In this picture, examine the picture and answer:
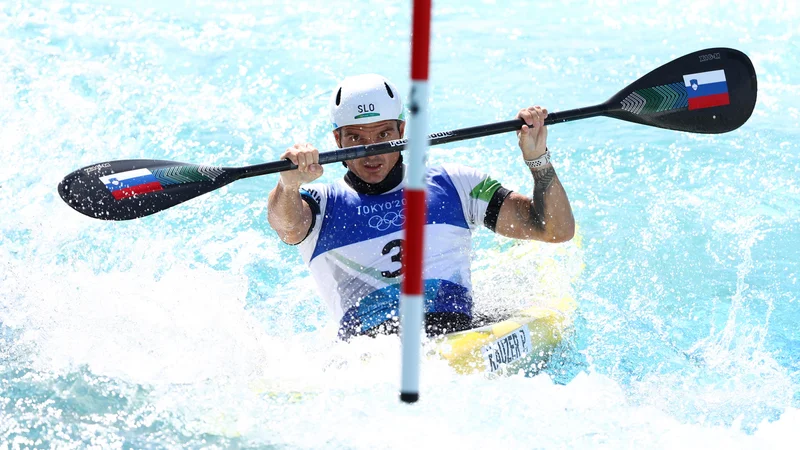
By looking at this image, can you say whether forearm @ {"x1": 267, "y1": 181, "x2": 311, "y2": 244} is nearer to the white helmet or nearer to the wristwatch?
the white helmet

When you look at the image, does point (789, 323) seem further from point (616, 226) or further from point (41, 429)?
point (41, 429)

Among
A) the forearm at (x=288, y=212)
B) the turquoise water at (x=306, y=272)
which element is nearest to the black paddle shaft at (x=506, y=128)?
the forearm at (x=288, y=212)

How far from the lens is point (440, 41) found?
10.2 m

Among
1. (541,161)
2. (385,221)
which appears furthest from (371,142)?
(541,161)

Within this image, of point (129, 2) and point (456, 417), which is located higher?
point (129, 2)

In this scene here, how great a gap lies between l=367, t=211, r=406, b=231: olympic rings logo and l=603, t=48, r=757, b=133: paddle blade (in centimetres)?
119

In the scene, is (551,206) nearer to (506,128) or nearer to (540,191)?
(540,191)

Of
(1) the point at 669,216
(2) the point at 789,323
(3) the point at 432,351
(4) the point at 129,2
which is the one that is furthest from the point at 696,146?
(4) the point at 129,2

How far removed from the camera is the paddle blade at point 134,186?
4289 mm

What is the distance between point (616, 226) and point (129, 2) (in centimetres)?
681

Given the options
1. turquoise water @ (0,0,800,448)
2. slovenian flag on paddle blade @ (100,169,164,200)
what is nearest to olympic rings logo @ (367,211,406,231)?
turquoise water @ (0,0,800,448)

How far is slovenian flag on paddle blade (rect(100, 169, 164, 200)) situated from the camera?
432 centimetres

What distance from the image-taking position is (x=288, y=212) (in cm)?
409

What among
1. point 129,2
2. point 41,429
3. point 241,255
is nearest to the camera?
point 41,429
